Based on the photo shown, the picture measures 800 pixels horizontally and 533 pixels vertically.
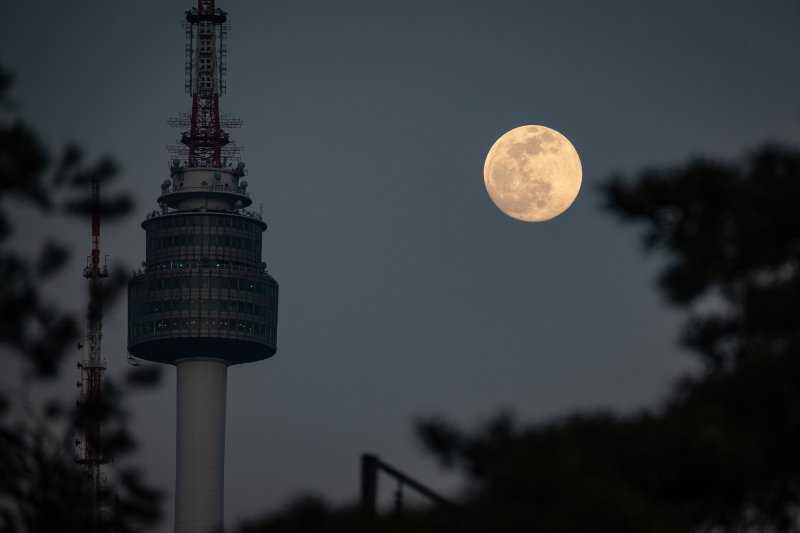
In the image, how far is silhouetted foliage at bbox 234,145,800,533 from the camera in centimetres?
2216

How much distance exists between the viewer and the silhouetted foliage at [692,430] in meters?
22.2

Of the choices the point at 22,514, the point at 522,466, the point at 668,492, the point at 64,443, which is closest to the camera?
the point at 522,466

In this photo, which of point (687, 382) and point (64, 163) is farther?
point (64, 163)

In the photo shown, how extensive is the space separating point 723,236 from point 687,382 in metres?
2.65

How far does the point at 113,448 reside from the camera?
28484mm

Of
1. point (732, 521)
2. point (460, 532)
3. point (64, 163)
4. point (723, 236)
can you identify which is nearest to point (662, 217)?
point (723, 236)

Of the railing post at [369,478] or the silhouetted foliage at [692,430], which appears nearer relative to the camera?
the silhouetted foliage at [692,430]

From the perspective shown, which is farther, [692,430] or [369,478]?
[369,478]

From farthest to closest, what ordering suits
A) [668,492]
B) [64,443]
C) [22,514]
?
[64,443], [22,514], [668,492]

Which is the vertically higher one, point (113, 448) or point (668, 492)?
point (113, 448)

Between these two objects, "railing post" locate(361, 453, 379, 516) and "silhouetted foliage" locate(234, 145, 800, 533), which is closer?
"silhouetted foliage" locate(234, 145, 800, 533)

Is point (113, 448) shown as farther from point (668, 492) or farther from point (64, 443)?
point (668, 492)

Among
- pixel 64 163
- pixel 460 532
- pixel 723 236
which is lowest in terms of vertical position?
pixel 460 532

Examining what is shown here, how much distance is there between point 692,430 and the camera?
2278 cm
